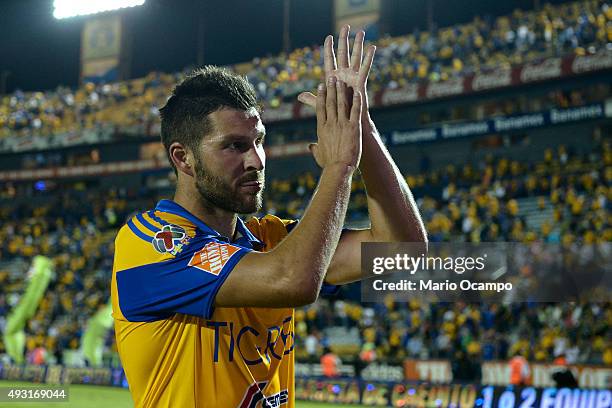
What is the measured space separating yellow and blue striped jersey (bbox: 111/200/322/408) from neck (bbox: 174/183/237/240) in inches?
3.1

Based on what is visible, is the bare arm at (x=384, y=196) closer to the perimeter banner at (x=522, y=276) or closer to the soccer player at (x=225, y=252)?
the soccer player at (x=225, y=252)

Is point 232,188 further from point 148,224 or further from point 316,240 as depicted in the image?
point 316,240

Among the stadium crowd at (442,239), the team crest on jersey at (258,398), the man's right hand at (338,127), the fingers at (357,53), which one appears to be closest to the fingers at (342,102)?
the man's right hand at (338,127)

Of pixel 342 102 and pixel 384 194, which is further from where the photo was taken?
pixel 384 194

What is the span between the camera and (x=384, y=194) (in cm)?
264

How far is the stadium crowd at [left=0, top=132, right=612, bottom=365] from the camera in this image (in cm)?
1655

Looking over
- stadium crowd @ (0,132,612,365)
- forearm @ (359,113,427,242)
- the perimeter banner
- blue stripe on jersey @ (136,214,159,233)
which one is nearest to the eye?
blue stripe on jersey @ (136,214,159,233)

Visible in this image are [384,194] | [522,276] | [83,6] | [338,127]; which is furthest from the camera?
[83,6]

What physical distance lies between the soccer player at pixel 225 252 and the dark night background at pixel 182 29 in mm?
34945

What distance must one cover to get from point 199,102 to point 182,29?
45.0 m

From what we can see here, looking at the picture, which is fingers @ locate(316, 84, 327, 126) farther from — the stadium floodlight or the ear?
the stadium floodlight

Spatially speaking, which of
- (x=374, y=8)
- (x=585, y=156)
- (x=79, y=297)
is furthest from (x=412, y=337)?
(x=374, y=8)

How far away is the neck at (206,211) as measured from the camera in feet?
8.29

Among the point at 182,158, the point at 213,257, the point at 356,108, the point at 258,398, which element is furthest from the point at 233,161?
the point at 258,398
